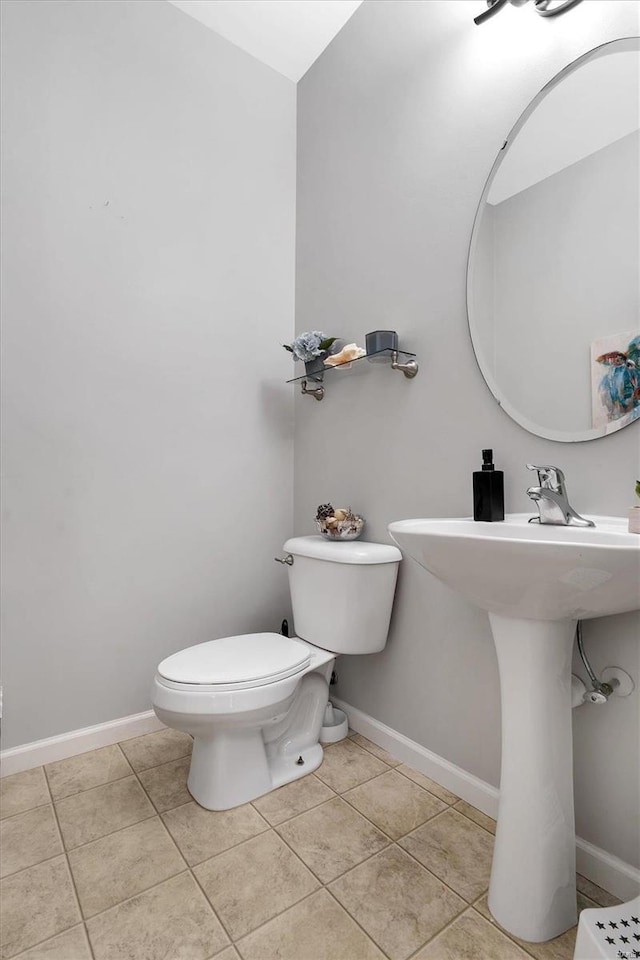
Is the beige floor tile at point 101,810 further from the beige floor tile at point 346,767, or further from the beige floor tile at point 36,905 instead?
the beige floor tile at point 346,767

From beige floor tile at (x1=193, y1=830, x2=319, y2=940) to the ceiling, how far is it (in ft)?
9.14

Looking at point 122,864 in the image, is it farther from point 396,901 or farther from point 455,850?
point 455,850

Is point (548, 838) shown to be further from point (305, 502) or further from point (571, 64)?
point (571, 64)

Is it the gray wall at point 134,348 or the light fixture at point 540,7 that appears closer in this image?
the light fixture at point 540,7

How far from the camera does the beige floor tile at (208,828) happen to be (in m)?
1.29

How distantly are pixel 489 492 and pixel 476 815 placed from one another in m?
0.91

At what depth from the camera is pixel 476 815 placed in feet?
4.65

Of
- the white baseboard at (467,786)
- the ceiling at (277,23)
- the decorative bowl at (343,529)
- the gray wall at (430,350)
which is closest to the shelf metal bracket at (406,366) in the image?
the gray wall at (430,350)

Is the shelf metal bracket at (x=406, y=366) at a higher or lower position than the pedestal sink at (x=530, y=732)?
higher

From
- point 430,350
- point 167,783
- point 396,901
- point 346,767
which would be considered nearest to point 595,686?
point 396,901

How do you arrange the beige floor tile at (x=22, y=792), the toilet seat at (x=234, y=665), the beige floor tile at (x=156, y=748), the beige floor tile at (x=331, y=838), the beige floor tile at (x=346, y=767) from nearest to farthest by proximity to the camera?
the beige floor tile at (x=331, y=838)
the toilet seat at (x=234, y=665)
the beige floor tile at (x=22, y=792)
the beige floor tile at (x=346, y=767)
the beige floor tile at (x=156, y=748)

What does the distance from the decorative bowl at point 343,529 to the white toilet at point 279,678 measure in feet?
Result: 0.10

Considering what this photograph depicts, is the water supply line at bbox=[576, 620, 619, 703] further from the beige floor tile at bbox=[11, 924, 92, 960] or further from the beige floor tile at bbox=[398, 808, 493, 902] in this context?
the beige floor tile at bbox=[11, 924, 92, 960]

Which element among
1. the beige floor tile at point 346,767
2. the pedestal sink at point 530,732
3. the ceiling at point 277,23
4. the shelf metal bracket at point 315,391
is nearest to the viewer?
the pedestal sink at point 530,732
